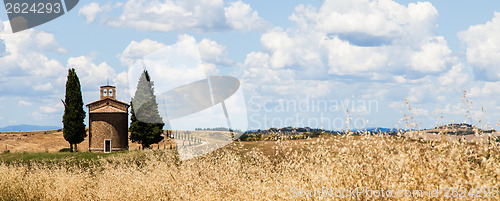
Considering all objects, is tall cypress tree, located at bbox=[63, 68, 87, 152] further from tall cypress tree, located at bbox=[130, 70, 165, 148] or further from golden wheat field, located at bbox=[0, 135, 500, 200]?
golden wheat field, located at bbox=[0, 135, 500, 200]

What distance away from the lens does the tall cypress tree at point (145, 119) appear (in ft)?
134

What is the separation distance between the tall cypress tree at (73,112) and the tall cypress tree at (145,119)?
5534mm

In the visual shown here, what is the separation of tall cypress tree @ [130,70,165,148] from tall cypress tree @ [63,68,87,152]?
18.2 ft

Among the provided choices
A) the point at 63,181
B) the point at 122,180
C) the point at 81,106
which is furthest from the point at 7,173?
the point at 81,106

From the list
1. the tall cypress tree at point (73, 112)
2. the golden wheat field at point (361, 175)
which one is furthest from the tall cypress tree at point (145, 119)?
the golden wheat field at point (361, 175)

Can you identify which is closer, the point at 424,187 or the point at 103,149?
the point at 424,187

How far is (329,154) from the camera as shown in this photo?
6.21 m

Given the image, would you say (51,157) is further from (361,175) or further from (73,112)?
(361,175)

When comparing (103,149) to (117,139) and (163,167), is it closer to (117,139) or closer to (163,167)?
(117,139)

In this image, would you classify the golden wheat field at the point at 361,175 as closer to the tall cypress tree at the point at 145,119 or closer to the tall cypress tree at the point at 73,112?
the tall cypress tree at the point at 145,119

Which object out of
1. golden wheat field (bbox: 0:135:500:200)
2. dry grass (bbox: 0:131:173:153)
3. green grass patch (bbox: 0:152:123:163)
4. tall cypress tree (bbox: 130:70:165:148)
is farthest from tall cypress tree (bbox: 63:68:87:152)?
golden wheat field (bbox: 0:135:500:200)

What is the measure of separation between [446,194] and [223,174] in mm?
5341

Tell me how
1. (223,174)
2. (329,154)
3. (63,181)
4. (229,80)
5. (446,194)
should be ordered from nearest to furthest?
1. (446,194)
2. (329,154)
3. (223,174)
4. (63,181)
5. (229,80)

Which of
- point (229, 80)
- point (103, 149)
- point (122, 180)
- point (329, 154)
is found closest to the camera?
point (329, 154)
